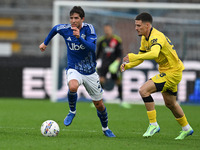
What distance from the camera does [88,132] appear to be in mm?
8008

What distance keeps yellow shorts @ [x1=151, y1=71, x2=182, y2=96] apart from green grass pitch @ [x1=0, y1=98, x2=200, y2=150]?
2.75ft

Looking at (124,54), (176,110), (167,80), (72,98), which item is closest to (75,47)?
(72,98)

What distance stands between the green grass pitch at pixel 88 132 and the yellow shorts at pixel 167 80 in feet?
2.75

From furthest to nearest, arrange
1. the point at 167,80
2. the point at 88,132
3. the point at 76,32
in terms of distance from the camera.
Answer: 1. the point at 88,132
2. the point at 167,80
3. the point at 76,32

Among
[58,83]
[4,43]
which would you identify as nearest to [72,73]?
[58,83]

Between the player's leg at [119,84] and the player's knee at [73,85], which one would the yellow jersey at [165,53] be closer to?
the player's knee at [73,85]

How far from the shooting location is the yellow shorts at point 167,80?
7.35 meters

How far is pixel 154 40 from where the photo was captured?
7129mm

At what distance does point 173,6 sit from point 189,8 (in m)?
0.53

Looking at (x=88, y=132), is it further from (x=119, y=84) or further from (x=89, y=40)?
(x=119, y=84)

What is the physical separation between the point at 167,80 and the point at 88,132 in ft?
5.67

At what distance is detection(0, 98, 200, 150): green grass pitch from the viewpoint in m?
6.29

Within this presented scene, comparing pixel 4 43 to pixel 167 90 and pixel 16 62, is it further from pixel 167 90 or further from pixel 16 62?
pixel 167 90

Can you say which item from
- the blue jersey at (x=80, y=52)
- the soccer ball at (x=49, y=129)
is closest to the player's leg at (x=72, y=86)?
the blue jersey at (x=80, y=52)
